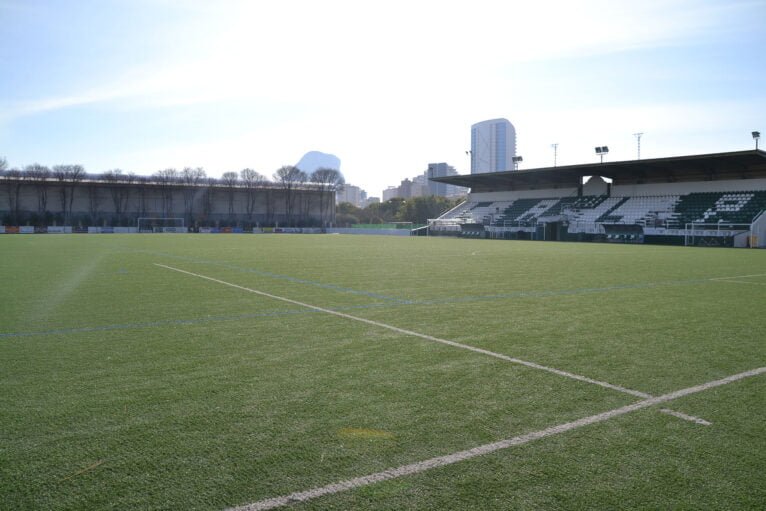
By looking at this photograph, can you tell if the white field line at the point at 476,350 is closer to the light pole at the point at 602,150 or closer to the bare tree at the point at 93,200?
the light pole at the point at 602,150

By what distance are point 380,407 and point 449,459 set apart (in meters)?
0.86

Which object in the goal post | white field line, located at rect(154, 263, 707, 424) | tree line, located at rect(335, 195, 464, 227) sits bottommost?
white field line, located at rect(154, 263, 707, 424)

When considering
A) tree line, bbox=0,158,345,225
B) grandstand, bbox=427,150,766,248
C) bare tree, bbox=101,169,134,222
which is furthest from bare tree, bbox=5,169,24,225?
grandstand, bbox=427,150,766,248

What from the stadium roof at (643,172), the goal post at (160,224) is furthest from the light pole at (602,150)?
the goal post at (160,224)

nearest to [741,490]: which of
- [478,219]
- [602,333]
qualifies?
[602,333]

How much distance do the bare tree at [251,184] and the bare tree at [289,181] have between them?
376 centimetres

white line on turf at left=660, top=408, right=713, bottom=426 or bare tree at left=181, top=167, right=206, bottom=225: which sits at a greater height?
bare tree at left=181, top=167, right=206, bottom=225

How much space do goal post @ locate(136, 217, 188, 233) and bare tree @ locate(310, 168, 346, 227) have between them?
2662 centimetres

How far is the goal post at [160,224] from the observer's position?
80438 mm

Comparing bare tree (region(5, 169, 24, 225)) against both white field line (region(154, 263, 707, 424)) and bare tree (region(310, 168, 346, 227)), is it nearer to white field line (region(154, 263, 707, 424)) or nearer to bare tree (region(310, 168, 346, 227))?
bare tree (region(310, 168, 346, 227))

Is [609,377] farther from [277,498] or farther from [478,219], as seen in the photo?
[478,219]

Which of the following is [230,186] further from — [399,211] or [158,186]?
[399,211]

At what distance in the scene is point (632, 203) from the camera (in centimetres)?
4512

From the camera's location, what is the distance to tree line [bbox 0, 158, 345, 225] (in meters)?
77.6
